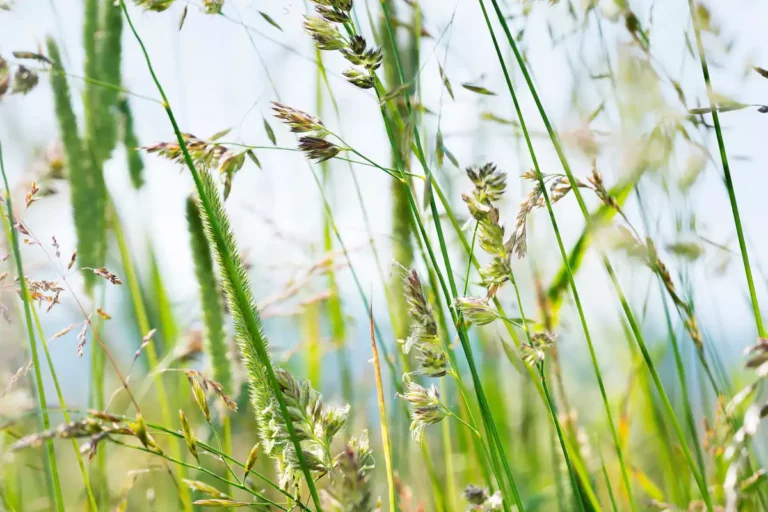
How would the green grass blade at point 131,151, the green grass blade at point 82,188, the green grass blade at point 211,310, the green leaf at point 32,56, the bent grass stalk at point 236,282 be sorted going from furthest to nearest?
the green grass blade at point 131,151, the green grass blade at point 82,188, the green grass blade at point 211,310, the green leaf at point 32,56, the bent grass stalk at point 236,282

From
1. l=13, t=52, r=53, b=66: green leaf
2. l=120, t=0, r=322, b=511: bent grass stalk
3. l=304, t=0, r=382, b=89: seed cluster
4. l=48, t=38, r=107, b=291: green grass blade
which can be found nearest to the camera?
l=120, t=0, r=322, b=511: bent grass stalk

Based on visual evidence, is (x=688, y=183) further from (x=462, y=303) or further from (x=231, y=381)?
(x=231, y=381)

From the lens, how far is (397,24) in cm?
98

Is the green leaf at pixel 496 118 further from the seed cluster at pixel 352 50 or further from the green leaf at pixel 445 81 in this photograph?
the seed cluster at pixel 352 50

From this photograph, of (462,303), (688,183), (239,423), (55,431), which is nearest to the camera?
(55,431)

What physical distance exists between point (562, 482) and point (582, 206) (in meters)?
0.48

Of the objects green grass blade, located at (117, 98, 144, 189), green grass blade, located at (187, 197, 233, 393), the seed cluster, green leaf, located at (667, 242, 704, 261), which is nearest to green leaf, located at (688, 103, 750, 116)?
green leaf, located at (667, 242, 704, 261)

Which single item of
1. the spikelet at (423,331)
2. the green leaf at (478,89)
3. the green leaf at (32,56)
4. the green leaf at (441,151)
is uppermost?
the green leaf at (32,56)

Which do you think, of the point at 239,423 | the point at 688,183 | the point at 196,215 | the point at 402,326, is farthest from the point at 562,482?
the point at 239,423

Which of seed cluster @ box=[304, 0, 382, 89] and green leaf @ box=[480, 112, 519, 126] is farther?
green leaf @ box=[480, 112, 519, 126]

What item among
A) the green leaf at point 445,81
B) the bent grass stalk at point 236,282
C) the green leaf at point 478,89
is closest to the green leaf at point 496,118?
the green leaf at point 478,89

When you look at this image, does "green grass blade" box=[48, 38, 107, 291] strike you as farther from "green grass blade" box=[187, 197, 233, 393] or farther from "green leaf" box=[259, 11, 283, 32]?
"green leaf" box=[259, 11, 283, 32]

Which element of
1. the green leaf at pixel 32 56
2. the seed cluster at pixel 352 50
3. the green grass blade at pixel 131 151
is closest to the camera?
the seed cluster at pixel 352 50

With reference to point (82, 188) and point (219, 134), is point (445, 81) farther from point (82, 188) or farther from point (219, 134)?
point (82, 188)
